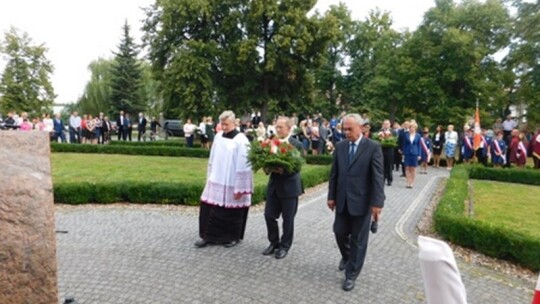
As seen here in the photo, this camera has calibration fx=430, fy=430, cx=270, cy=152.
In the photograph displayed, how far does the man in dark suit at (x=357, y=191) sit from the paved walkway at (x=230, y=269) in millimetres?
458

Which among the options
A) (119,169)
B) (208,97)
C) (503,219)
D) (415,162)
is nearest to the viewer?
(503,219)

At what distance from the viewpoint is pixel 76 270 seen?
588 centimetres

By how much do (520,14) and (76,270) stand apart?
30616 millimetres

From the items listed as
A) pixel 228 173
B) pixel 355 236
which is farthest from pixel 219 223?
pixel 355 236

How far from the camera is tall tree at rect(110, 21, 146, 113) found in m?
44.0

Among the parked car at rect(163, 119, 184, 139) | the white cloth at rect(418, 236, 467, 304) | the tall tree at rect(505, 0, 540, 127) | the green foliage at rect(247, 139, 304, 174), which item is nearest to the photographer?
the white cloth at rect(418, 236, 467, 304)

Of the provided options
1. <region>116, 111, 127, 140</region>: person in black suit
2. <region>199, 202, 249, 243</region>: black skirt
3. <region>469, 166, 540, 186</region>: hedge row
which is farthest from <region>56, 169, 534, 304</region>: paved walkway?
<region>116, 111, 127, 140</region>: person in black suit

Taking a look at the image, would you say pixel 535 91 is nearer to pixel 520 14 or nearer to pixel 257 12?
pixel 520 14

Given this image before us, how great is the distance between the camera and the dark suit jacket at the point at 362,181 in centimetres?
537

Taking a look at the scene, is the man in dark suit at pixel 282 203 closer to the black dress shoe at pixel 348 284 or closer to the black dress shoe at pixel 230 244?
the black dress shoe at pixel 230 244

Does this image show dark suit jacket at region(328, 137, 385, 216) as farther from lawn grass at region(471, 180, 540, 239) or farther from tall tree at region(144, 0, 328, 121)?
tall tree at region(144, 0, 328, 121)

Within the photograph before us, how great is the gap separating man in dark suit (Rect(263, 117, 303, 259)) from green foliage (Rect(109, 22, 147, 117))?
4009 cm

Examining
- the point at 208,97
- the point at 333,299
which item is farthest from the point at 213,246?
the point at 208,97

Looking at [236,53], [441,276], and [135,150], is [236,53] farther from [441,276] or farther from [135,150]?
[441,276]
